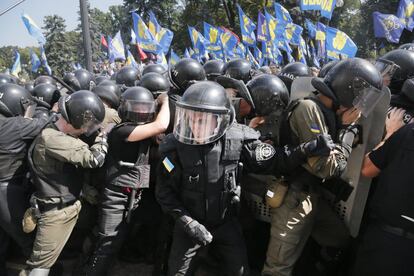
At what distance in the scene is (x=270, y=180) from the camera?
3.04 meters

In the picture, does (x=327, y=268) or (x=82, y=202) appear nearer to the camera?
(x=327, y=268)

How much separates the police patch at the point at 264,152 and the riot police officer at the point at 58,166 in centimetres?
133

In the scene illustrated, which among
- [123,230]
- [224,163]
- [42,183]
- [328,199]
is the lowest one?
[123,230]

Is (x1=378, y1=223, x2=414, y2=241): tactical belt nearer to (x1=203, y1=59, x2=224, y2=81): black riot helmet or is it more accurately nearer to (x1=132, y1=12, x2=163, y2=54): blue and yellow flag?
(x1=203, y1=59, x2=224, y2=81): black riot helmet

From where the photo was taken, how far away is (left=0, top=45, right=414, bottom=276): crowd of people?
8.09ft

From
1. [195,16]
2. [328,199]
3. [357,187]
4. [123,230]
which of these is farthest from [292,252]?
[195,16]

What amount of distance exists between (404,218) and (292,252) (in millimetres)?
898

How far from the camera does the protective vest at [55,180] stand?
303cm

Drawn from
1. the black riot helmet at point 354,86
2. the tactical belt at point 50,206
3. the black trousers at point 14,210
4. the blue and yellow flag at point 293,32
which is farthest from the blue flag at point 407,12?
the black trousers at point 14,210

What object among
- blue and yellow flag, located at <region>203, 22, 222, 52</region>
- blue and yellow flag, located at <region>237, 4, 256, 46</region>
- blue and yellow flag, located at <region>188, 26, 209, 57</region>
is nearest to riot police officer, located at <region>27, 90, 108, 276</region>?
blue and yellow flag, located at <region>203, 22, 222, 52</region>

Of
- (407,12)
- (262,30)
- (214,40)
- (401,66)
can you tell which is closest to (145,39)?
(214,40)

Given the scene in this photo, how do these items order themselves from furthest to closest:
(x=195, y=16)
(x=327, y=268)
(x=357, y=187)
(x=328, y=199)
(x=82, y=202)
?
(x=195, y=16) → (x=82, y=202) → (x=327, y=268) → (x=328, y=199) → (x=357, y=187)

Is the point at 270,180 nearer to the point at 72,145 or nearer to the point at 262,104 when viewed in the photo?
the point at 262,104

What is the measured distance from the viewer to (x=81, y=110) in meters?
3.02
